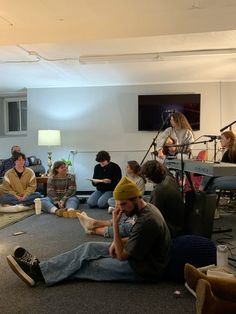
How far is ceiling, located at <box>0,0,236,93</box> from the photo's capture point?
2566 millimetres

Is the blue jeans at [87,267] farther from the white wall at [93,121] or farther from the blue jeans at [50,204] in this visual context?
the white wall at [93,121]

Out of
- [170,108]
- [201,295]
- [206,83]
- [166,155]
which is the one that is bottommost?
[201,295]

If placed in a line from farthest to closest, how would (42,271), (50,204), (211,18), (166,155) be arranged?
(50,204) → (166,155) → (211,18) → (42,271)

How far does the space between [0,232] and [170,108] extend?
4344 mm

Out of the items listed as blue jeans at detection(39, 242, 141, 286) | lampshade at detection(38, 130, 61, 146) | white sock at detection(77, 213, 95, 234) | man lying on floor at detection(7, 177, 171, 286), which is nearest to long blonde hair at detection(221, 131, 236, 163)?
white sock at detection(77, 213, 95, 234)

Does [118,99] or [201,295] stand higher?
[118,99]

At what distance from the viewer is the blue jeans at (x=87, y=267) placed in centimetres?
233

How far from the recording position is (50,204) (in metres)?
4.98

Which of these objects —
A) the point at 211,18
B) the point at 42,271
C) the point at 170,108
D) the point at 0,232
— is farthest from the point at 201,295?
the point at 170,108

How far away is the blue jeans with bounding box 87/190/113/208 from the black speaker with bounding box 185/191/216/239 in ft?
7.24

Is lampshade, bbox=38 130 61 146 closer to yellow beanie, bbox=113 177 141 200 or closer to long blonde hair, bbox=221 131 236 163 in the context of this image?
long blonde hair, bbox=221 131 236 163

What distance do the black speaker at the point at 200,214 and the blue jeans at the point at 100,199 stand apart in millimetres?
2206

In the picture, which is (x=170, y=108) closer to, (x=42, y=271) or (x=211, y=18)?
(x=211, y=18)

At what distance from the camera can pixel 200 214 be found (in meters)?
3.04
